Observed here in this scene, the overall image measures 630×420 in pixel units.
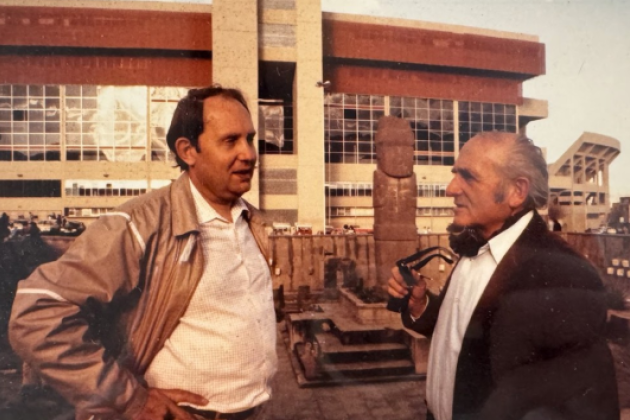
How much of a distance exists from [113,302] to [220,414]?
489mm

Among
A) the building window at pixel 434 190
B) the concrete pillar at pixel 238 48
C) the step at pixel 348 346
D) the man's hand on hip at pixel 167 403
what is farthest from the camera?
the step at pixel 348 346

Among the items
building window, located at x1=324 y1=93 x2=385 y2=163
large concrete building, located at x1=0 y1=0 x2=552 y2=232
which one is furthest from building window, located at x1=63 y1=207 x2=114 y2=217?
building window, located at x1=324 y1=93 x2=385 y2=163

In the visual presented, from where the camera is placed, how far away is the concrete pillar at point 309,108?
183 centimetres

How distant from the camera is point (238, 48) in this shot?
2.04 meters

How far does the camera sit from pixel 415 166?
2703 millimetres

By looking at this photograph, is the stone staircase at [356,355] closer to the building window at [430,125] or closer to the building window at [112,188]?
the building window at [430,125]

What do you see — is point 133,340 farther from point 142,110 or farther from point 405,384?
point 405,384

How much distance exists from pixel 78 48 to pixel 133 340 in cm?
119

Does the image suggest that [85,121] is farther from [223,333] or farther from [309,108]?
[309,108]

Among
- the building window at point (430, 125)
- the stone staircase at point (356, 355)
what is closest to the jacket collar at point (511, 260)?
the building window at point (430, 125)

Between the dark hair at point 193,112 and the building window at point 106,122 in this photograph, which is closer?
the dark hair at point 193,112

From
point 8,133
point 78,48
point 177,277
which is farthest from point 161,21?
point 177,277

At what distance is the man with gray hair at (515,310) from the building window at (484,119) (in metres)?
0.35

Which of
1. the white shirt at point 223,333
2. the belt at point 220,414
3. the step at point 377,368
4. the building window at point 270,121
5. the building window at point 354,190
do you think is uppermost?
the building window at point 270,121
